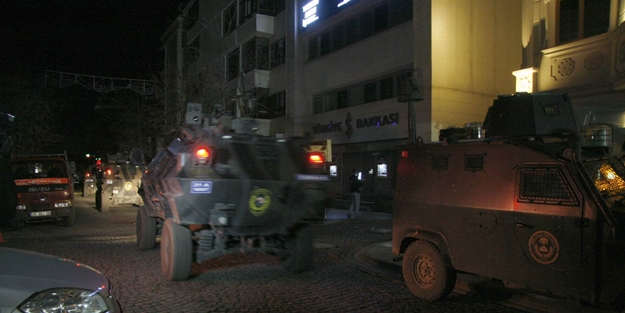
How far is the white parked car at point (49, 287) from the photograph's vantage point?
3.19m

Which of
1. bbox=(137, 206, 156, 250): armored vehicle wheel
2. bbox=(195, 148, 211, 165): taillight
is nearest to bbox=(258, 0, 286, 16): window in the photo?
bbox=(137, 206, 156, 250): armored vehicle wheel

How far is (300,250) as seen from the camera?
27.2ft

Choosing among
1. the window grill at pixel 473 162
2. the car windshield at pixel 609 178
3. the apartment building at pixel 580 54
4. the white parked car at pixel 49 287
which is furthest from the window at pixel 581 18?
the white parked car at pixel 49 287

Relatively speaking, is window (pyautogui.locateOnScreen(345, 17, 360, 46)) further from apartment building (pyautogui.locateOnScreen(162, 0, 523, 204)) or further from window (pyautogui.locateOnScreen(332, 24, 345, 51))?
window (pyautogui.locateOnScreen(332, 24, 345, 51))

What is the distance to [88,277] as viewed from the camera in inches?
151

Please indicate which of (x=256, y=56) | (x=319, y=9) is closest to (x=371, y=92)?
(x=319, y=9)

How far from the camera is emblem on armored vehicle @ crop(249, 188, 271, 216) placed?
7.43 m

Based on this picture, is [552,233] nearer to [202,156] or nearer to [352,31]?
[202,156]

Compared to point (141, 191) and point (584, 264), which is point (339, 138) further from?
point (584, 264)

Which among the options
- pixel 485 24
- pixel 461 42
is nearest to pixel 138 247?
pixel 461 42

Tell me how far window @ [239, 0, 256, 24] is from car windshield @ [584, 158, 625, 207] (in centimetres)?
2866

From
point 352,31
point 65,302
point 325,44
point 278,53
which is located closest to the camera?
point 65,302

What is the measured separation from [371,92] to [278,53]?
29.3ft

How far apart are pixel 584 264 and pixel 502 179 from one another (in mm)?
1250
